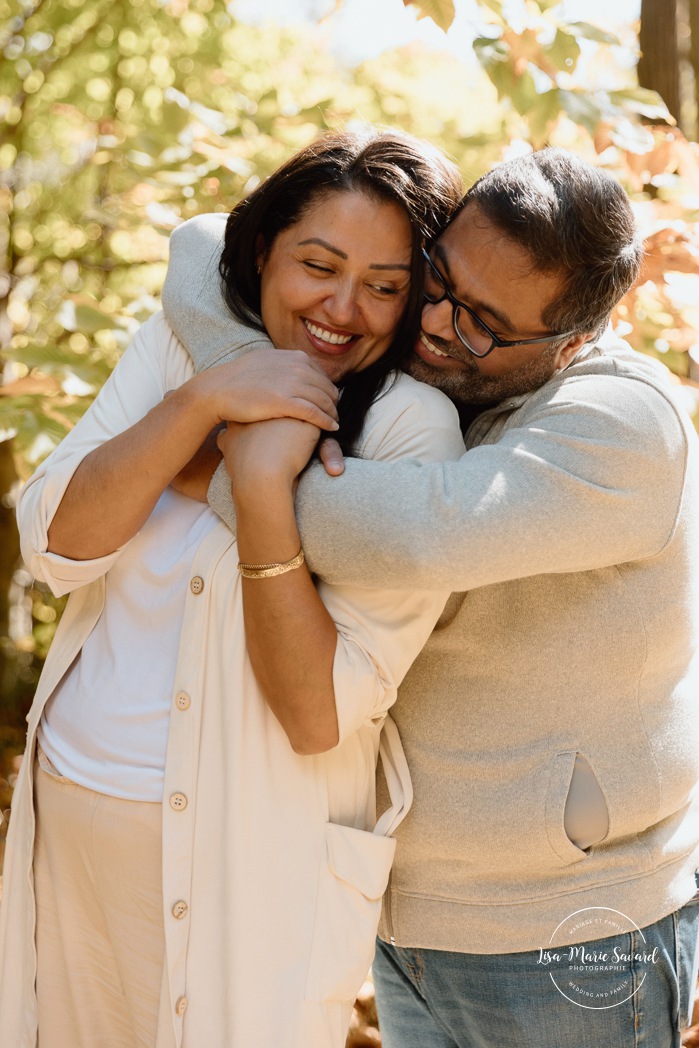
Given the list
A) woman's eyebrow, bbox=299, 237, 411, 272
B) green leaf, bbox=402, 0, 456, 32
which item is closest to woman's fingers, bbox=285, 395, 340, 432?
woman's eyebrow, bbox=299, 237, 411, 272

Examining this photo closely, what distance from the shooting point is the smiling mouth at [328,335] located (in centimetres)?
187

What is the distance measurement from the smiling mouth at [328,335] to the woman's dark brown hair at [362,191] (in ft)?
0.22

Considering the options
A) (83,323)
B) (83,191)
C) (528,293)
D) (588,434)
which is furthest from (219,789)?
(83,191)

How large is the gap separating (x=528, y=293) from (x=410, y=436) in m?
0.37

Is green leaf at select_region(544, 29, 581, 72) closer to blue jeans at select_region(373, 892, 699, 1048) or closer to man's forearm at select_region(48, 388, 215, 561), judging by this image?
man's forearm at select_region(48, 388, 215, 561)

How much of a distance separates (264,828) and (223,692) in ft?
0.73

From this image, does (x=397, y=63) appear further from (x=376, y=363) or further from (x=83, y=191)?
(x=376, y=363)

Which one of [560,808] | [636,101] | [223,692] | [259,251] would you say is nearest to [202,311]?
[259,251]

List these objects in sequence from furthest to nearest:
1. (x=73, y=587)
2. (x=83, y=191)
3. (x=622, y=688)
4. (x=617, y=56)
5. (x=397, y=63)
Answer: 1. (x=397, y=63)
2. (x=83, y=191)
3. (x=617, y=56)
4. (x=73, y=587)
5. (x=622, y=688)

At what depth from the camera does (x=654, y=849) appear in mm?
1670

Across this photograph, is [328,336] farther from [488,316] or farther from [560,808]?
[560,808]

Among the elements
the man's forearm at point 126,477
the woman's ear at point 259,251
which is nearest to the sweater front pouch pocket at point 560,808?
the man's forearm at point 126,477

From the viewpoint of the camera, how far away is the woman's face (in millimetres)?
1813

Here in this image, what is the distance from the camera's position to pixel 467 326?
6.10ft
